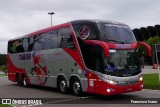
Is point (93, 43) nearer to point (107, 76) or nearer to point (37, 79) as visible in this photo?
point (107, 76)

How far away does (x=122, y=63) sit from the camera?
48.8 ft

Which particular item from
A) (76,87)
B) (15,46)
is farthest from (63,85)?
(15,46)

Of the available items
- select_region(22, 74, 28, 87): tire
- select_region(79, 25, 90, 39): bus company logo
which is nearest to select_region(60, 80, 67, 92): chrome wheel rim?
select_region(79, 25, 90, 39): bus company logo

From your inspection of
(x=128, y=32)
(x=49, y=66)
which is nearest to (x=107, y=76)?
(x=128, y=32)

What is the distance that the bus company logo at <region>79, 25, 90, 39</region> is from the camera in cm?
1584

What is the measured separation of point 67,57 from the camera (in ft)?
57.1

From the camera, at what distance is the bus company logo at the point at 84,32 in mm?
15844

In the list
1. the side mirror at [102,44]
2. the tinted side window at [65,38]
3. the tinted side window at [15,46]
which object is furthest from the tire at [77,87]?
the tinted side window at [15,46]

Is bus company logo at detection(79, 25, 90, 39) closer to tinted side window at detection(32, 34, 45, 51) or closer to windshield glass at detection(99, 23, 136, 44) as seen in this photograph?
windshield glass at detection(99, 23, 136, 44)

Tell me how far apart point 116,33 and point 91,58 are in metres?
1.65

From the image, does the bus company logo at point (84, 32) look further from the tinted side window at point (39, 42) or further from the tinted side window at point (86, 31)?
the tinted side window at point (39, 42)

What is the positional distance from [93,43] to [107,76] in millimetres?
1709

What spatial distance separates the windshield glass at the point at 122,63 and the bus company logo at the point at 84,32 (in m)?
1.76

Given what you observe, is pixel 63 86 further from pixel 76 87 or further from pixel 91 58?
pixel 91 58
